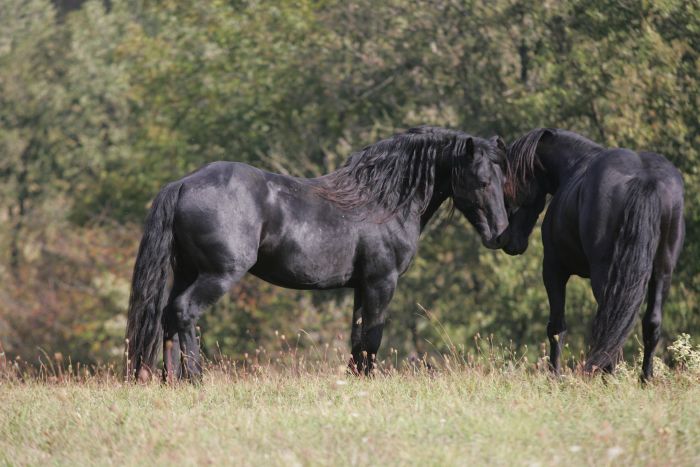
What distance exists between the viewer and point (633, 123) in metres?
17.7

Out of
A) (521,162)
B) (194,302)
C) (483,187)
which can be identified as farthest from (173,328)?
(521,162)

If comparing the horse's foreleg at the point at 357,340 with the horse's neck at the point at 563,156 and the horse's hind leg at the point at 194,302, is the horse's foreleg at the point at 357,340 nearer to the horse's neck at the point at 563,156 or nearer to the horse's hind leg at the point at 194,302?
the horse's hind leg at the point at 194,302

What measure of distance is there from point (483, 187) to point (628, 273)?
5.41 ft

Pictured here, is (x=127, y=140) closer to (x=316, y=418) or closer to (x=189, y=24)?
(x=189, y=24)

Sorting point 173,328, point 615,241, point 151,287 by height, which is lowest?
point 173,328

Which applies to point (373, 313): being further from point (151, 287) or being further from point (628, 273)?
point (628, 273)

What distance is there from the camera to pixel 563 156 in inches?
345

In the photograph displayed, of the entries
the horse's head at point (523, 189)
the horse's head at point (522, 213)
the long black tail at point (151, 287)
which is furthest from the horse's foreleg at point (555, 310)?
the long black tail at point (151, 287)

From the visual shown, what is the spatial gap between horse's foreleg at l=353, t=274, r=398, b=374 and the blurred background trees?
9702mm

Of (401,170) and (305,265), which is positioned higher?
(401,170)

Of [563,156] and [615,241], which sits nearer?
[615,241]

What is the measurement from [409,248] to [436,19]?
13743 mm

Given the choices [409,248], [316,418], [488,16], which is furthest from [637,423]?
[488,16]

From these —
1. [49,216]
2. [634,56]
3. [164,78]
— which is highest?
[634,56]
